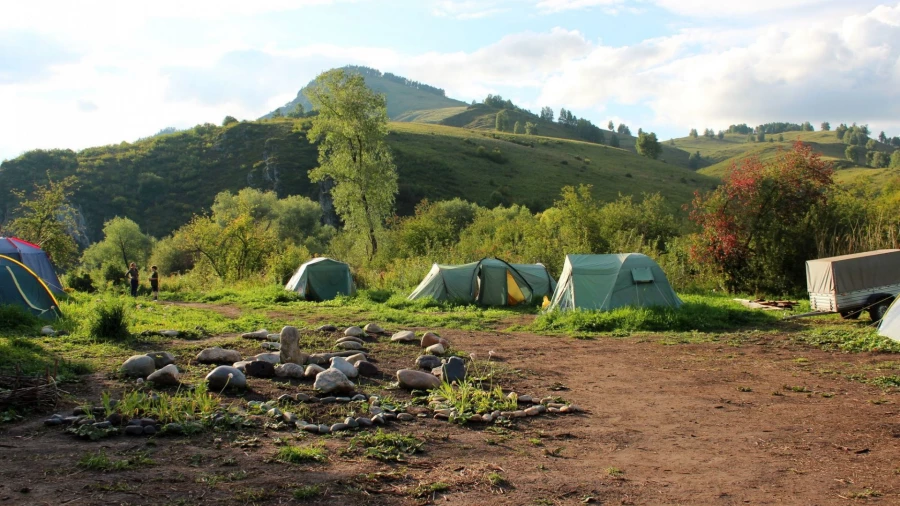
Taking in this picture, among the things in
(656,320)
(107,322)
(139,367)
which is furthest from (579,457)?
(656,320)

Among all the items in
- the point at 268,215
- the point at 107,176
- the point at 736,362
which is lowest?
the point at 736,362

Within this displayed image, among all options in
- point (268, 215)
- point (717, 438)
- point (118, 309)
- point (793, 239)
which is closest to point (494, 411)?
point (717, 438)

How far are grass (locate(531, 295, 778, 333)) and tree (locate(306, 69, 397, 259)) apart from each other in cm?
1943

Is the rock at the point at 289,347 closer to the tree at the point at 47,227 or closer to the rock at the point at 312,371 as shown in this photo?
the rock at the point at 312,371

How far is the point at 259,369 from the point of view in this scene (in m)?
8.12

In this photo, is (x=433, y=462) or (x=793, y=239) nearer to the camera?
(x=433, y=462)

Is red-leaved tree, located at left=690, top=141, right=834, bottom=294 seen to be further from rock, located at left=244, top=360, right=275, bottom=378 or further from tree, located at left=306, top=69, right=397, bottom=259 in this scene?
tree, located at left=306, top=69, right=397, bottom=259

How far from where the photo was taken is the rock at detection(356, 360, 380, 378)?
8.62 meters

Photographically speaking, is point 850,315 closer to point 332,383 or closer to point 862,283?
point 862,283

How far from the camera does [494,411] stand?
7016mm

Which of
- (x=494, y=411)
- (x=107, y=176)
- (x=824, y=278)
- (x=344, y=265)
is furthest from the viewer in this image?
(x=107, y=176)

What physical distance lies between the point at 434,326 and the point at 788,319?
832 centimetres

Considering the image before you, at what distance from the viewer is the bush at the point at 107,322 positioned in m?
10.5

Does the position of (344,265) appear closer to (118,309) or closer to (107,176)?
(118,309)
